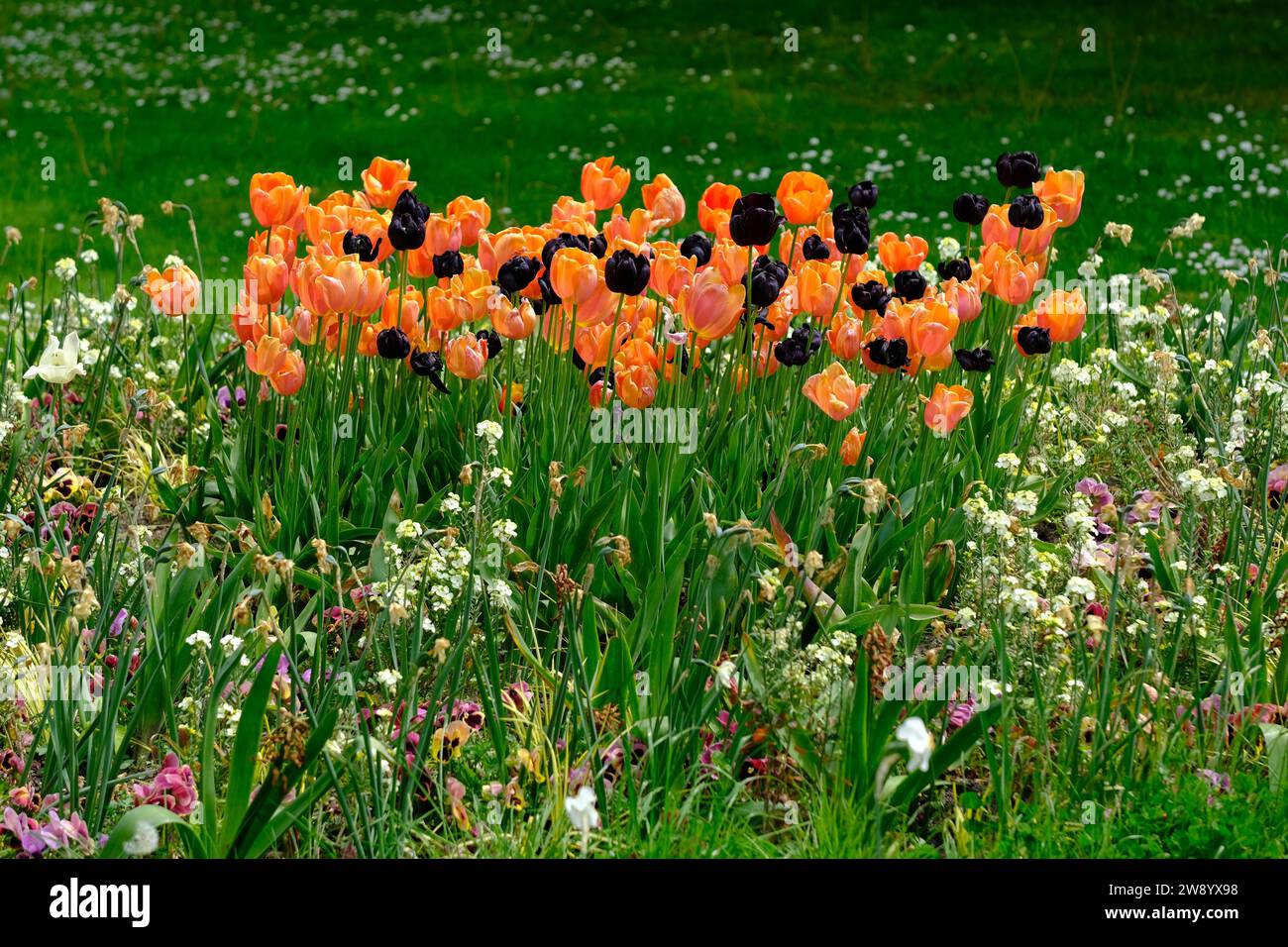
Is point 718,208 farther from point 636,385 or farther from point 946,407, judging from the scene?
point 946,407

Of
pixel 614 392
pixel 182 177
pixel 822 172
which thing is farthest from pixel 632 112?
Answer: pixel 614 392

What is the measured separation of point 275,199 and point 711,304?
63.4 inches

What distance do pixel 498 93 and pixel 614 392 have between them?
1120cm

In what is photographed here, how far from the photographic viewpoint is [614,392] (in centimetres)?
460

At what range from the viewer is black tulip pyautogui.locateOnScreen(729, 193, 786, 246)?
13.9 ft

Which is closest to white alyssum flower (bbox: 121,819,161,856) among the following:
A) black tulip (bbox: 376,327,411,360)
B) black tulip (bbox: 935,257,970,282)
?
black tulip (bbox: 376,327,411,360)

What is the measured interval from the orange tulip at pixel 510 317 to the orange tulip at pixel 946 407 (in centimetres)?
124

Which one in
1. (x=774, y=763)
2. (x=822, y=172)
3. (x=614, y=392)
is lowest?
(x=774, y=763)

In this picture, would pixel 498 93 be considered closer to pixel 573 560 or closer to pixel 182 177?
pixel 182 177

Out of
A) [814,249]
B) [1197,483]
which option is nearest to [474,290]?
[814,249]

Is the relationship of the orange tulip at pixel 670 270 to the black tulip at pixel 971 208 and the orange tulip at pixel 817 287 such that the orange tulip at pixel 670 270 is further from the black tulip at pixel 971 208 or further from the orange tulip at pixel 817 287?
the black tulip at pixel 971 208

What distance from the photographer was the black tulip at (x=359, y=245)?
4.71m

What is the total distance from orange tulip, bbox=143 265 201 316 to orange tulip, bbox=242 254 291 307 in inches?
9.4

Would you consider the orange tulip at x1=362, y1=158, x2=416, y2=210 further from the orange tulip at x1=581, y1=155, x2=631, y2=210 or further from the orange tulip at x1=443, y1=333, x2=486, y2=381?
the orange tulip at x1=443, y1=333, x2=486, y2=381
